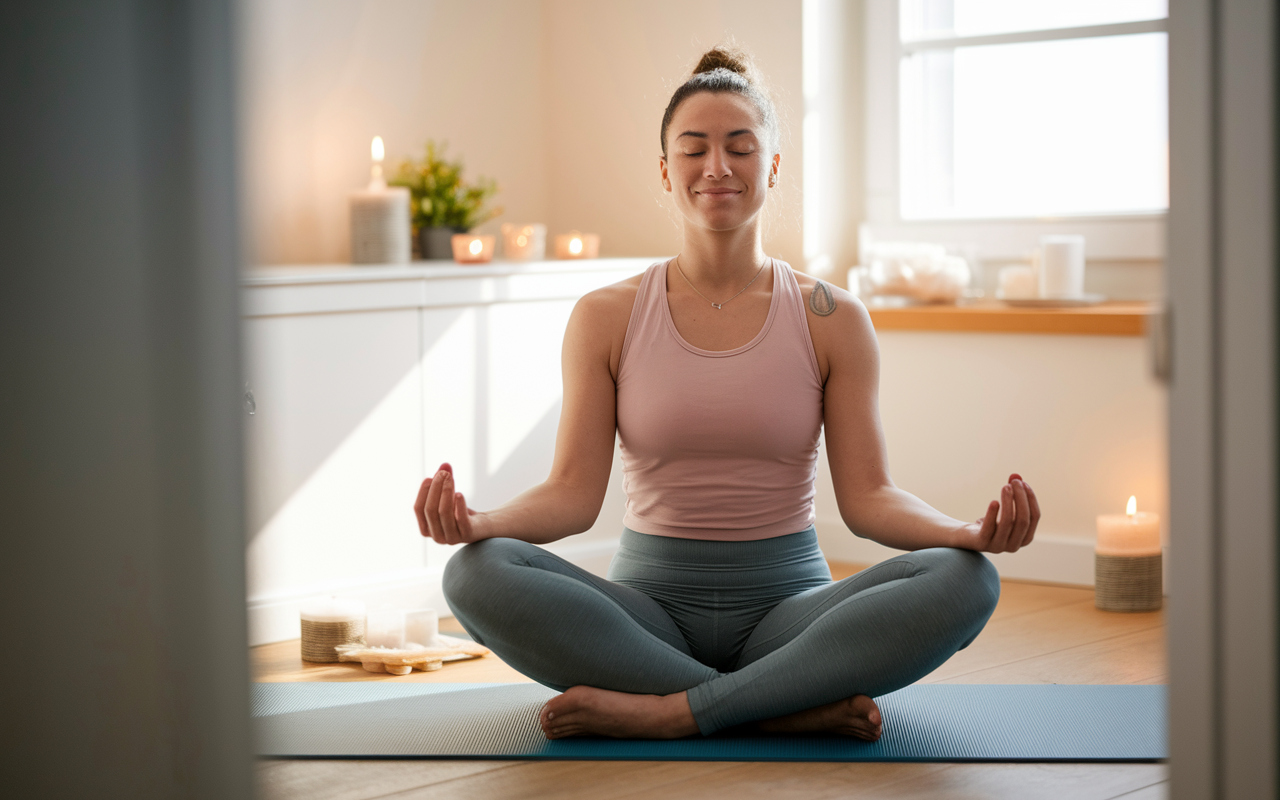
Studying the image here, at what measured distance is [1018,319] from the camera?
2721 millimetres

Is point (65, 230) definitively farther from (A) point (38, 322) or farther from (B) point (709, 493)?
(B) point (709, 493)

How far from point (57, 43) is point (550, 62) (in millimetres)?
2894

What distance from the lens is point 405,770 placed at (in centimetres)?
157

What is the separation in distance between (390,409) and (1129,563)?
1.48 m

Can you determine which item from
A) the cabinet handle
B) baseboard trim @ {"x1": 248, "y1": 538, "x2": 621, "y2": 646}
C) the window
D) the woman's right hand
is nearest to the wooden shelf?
the window

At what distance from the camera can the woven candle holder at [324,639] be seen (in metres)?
2.17

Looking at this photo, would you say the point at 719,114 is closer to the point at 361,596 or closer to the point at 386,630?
the point at 386,630

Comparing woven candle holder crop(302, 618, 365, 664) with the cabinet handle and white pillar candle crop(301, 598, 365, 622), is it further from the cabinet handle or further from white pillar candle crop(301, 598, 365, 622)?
the cabinet handle

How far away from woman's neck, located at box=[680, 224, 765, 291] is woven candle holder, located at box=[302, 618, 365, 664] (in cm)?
88

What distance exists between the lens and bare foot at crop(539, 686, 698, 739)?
1.62 metres

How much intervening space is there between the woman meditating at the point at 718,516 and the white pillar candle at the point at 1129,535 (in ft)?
3.04

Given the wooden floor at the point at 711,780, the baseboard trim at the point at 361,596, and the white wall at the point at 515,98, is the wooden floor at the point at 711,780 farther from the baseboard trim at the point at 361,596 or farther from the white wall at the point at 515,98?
the white wall at the point at 515,98

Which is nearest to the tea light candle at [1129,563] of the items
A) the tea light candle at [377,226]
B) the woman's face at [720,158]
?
the woman's face at [720,158]

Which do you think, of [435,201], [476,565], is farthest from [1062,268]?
[476,565]
